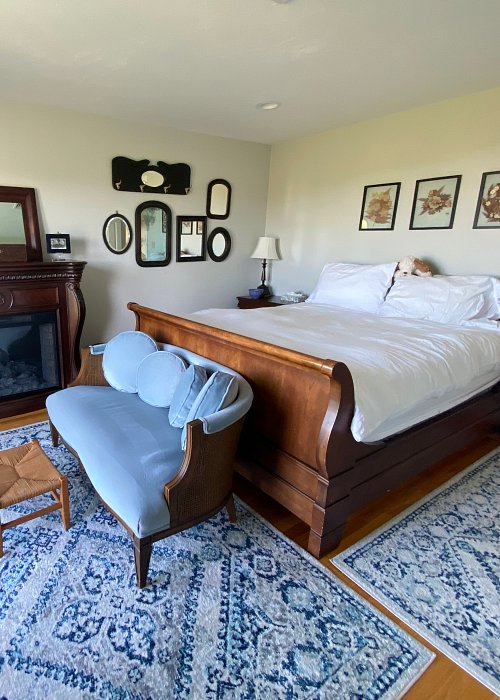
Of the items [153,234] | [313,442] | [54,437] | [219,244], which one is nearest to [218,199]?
[219,244]

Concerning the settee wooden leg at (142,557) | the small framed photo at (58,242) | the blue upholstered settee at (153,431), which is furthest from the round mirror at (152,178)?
the settee wooden leg at (142,557)

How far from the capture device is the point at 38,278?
3.09m

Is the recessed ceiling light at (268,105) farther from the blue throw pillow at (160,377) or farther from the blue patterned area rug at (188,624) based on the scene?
the blue patterned area rug at (188,624)

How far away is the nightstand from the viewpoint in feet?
14.2

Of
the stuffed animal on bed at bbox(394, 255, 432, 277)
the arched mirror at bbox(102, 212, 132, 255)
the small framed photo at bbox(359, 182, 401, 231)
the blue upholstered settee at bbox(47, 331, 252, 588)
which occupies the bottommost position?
the blue upholstered settee at bbox(47, 331, 252, 588)

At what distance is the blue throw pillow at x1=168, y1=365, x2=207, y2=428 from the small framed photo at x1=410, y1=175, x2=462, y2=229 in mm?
2514

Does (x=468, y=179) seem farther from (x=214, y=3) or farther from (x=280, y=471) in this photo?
(x=280, y=471)

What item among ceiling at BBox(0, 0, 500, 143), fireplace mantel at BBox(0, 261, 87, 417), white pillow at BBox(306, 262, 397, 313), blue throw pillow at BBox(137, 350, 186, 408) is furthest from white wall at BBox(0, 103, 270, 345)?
blue throw pillow at BBox(137, 350, 186, 408)

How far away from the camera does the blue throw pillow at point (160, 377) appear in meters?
2.21

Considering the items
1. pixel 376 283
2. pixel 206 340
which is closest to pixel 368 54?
pixel 376 283

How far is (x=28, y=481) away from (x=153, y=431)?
1.90 feet

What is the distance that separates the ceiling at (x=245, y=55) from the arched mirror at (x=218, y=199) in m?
0.94

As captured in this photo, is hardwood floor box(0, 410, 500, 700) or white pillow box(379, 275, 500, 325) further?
white pillow box(379, 275, 500, 325)

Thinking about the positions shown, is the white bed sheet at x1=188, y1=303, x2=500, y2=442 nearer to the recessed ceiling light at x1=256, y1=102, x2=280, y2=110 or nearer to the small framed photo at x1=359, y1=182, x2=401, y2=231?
the small framed photo at x1=359, y1=182, x2=401, y2=231
